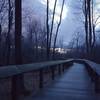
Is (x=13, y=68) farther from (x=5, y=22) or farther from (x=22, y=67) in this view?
(x=5, y=22)

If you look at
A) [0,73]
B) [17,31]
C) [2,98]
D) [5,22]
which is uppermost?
[5,22]

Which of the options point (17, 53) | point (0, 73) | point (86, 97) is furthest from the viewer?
point (17, 53)

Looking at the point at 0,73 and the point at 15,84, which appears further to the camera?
the point at 15,84

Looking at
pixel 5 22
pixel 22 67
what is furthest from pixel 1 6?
pixel 22 67

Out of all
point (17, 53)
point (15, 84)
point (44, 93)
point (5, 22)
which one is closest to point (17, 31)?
point (17, 53)

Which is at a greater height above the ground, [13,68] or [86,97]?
[13,68]

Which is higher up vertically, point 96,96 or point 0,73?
point 0,73

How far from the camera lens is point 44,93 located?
11.9m

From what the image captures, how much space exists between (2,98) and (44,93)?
145 cm

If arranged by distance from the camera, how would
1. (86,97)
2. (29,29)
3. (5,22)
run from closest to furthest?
(86,97), (5,22), (29,29)

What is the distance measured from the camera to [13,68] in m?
8.17

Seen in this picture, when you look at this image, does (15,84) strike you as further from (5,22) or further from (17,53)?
(5,22)

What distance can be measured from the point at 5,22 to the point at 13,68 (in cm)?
3984

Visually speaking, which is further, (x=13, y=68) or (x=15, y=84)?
(x=15, y=84)
